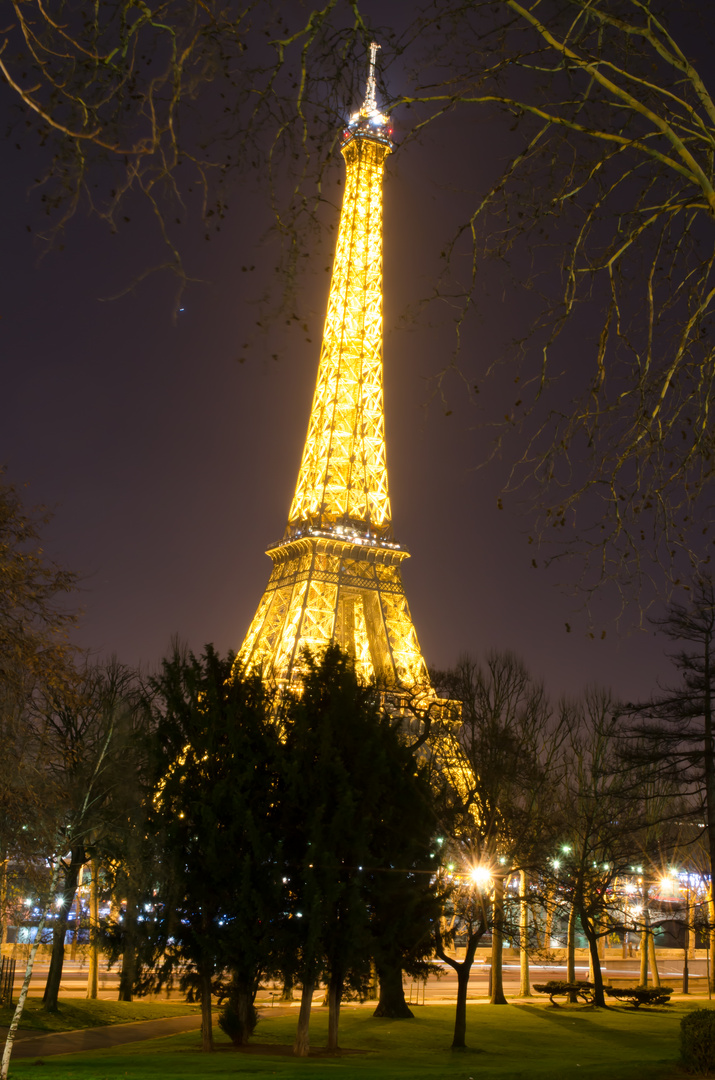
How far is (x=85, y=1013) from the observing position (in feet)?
80.1

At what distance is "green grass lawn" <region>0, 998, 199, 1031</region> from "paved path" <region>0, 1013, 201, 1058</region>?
0.42m

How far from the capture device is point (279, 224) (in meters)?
6.37

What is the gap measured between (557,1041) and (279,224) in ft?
70.3

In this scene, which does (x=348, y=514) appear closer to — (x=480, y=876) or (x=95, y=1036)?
(x=480, y=876)

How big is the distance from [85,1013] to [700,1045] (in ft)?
54.8

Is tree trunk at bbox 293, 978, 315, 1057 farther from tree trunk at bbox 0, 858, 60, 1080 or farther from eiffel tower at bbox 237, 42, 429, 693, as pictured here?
eiffel tower at bbox 237, 42, 429, 693

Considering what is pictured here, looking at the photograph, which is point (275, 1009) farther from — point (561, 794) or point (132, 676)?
point (561, 794)

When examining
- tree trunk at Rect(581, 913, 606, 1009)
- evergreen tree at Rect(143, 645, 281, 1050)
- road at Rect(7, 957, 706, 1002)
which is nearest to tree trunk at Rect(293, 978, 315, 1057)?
evergreen tree at Rect(143, 645, 281, 1050)

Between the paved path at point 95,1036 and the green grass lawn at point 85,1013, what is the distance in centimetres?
42

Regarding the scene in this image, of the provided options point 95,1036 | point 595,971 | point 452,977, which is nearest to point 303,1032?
point 95,1036

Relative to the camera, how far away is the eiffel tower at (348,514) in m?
47.8

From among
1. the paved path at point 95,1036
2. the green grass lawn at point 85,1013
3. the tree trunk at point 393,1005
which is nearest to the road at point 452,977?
the tree trunk at point 393,1005

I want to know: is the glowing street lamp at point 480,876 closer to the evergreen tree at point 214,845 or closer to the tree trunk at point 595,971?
the evergreen tree at point 214,845

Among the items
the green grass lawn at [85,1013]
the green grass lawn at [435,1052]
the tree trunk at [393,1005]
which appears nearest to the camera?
the green grass lawn at [435,1052]
